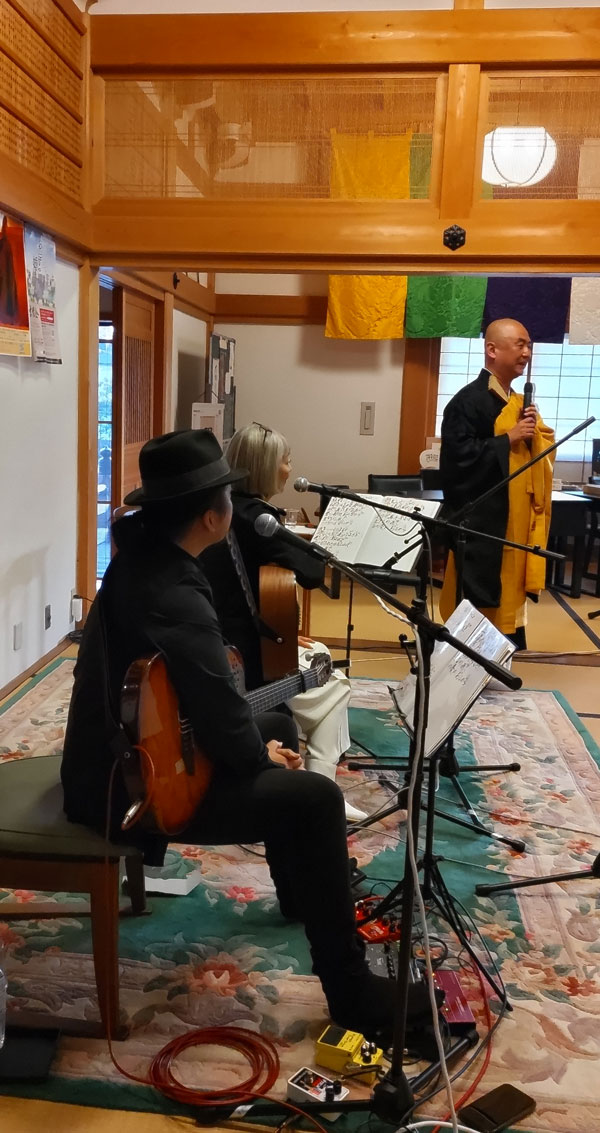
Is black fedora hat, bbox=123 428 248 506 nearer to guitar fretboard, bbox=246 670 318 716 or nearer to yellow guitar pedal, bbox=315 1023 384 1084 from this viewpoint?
guitar fretboard, bbox=246 670 318 716

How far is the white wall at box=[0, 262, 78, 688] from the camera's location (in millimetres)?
3365

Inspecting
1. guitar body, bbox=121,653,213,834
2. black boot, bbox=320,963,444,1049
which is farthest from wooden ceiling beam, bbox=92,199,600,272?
black boot, bbox=320,963,444,1049

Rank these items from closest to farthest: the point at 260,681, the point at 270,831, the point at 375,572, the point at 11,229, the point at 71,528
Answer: the point at 375,572, the point at 270,831, the point at 260,681, the point at 11,229, the point at 71,528

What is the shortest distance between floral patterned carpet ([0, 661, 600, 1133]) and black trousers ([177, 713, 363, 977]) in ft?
0.75

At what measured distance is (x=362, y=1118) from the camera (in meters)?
1.51

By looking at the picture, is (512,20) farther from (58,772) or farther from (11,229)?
(58,772)

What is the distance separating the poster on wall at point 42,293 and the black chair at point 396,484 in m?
2.79

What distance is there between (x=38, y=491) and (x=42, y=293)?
2.54 feet

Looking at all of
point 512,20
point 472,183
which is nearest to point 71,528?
point 472,183

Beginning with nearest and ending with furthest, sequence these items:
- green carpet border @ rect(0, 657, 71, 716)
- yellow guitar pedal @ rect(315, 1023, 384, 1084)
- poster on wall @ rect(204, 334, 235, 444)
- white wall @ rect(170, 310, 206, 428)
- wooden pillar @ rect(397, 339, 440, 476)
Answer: yellow guitar pedal @ rect(315, 1023, 384, 1084) < green carpet border @ rect(0, 657, 71, 716) < white wall @ rect(170, 310, 206, 428) < poster on wall @ rect(204, 334, 235, 444) < wooden pillar @ rect(397, 339, 440, 476)

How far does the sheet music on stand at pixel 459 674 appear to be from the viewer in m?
2.06

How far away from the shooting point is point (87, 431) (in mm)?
4172

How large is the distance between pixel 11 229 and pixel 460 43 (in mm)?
2030

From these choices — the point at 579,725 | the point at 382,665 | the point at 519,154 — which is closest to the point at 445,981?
the point at 579,725
